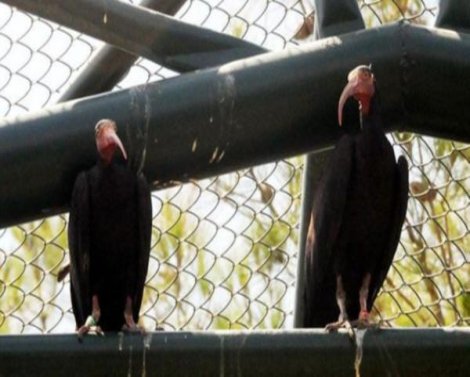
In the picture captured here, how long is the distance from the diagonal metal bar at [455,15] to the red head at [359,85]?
0.66 feet

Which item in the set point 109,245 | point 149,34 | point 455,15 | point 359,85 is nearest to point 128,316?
point 109,245

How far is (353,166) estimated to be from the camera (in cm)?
316

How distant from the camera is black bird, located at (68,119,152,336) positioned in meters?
3.02

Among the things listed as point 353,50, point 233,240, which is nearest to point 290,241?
point 233,240

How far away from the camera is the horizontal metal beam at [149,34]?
9.22ft

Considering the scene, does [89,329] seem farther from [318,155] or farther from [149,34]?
[318,155]

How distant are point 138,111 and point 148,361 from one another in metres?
0.48

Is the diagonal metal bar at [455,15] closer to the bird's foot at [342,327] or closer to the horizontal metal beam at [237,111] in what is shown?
the horizontal metal beam at [237,111]

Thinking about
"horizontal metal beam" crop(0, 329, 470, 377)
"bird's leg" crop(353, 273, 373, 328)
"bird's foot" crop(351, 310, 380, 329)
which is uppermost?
"bird's leg" crop(353, 273, 373, 328)

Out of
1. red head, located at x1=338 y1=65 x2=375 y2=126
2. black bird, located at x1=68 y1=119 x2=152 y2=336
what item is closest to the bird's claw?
black bird, located at x1=68 y1=119 x2=152 y2=336

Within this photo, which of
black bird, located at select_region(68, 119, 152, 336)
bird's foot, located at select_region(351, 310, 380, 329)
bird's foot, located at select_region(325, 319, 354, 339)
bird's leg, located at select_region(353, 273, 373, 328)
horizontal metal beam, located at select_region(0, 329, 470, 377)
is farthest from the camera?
bird's leg, located at select_region(353, 273, 373, 328)

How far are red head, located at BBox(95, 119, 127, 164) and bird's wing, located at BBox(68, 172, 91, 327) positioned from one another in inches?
4.3

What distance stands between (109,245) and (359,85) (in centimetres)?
81

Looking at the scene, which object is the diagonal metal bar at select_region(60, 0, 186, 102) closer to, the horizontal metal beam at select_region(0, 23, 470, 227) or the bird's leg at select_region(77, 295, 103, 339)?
the horizontal metal beam at select_region(0, 23, 470, 227)
